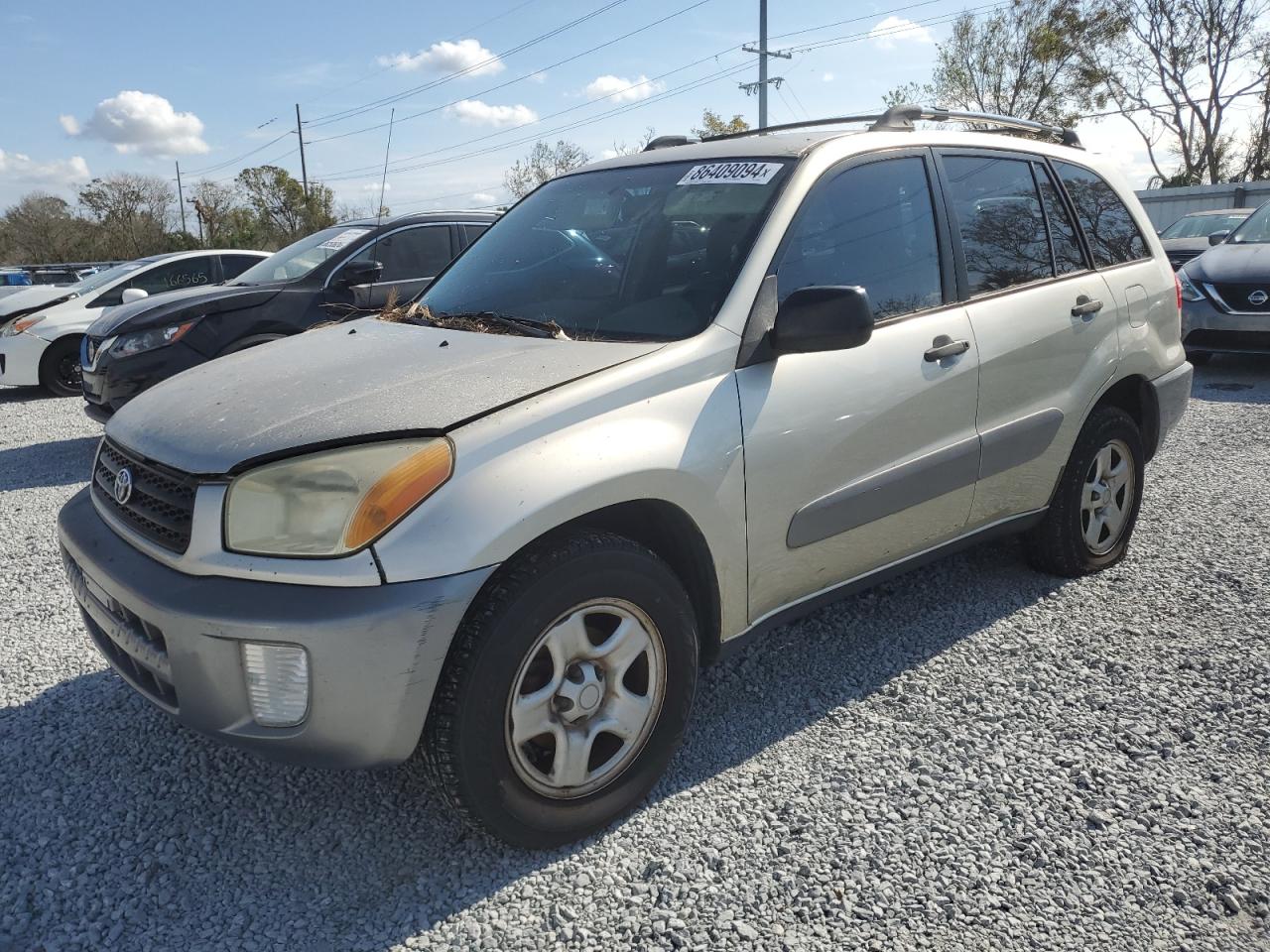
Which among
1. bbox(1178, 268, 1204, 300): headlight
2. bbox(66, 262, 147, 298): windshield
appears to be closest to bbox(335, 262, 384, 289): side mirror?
bbox(66, 262, 147, 298): windshield

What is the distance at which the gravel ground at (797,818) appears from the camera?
7.03 feet

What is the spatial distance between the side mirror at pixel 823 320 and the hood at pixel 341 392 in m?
0.36

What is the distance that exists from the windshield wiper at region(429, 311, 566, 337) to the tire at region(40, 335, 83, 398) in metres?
7.96

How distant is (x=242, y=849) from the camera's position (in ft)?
7.95

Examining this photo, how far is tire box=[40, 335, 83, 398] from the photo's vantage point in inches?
375

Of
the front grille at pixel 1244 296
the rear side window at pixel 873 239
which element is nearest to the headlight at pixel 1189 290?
the front grille at pixel 1244 296

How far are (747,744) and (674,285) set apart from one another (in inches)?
54.3

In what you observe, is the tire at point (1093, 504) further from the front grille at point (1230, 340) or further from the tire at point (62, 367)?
the tire at point (62, 367)

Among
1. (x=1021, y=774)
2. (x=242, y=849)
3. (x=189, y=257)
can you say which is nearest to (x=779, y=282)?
(x=1021, y=774)

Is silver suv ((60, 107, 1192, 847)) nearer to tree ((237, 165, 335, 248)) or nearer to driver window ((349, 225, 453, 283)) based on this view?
driver window ((349, 225, 453, 283))

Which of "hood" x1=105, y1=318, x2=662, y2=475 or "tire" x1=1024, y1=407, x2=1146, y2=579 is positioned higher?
"hood" x1=105, y1=318, x2=662, y2=475

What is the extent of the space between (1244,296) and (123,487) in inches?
365

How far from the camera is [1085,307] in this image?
367 centimetres

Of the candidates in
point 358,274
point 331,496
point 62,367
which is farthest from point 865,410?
point 62,367
